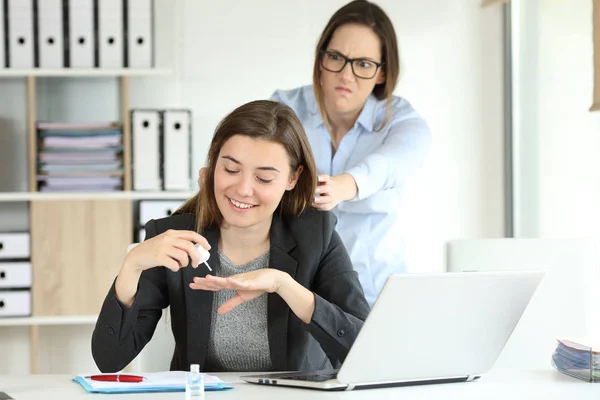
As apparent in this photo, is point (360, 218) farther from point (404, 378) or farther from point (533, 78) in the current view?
point (533, 78)

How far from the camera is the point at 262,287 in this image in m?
1.61

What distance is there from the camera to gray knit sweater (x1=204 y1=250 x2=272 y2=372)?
5.91 ft

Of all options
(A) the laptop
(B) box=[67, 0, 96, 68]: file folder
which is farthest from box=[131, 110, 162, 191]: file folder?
(A) the laptop

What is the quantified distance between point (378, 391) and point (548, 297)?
80 cm

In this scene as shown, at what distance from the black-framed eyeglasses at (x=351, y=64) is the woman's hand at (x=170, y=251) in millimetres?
868

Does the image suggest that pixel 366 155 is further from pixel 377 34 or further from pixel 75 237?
pixel 75 237

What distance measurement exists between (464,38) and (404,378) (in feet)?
8.83

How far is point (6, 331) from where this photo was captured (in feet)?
12.1

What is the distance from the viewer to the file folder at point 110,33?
11.0 ft

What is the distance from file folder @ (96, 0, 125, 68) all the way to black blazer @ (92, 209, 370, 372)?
1607 mm

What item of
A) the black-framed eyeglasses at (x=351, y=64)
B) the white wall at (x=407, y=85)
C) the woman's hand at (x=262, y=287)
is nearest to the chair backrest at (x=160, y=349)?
→ the woman's hand at (x=262, y=287)

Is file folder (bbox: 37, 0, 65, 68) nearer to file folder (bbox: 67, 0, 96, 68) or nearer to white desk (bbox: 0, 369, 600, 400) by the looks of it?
file folder (bbox: 67, 0, 96, 68)

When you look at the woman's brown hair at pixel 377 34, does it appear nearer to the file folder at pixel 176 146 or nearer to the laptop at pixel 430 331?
the laptop at pixel 430 331

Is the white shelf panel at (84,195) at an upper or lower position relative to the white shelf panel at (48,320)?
upper
